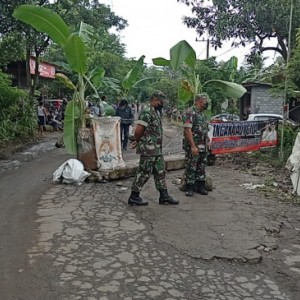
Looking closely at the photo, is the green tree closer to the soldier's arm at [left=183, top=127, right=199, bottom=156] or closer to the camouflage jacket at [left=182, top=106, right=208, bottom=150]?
the camouflage jacket at [left=182, top=106, right=208, bottom=150]

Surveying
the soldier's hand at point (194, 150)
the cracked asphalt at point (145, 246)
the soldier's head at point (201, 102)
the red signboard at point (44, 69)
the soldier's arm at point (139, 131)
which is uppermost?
the red signboard at point (44, 69)

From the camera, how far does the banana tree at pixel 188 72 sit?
757cm

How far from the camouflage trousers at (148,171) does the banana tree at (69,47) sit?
237 centimetres

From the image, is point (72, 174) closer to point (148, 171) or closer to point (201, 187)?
point (148, 171)

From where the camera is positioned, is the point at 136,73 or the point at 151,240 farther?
the point at 136,73

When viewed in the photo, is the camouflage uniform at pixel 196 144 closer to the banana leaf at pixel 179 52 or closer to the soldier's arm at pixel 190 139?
the soldier's arm at pixel 190 139

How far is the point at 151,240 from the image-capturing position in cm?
500

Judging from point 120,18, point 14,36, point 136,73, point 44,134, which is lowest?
point 44,134

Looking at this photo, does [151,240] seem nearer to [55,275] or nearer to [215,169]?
[55,275]

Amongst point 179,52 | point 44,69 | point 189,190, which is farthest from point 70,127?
point 44,69

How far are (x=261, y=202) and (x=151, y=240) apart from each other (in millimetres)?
2703

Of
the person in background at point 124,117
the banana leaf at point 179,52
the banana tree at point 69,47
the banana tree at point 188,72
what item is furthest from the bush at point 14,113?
the banana leaf at point 179,52

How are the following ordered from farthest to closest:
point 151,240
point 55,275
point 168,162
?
point 168,162
point 151,240
point 55,275

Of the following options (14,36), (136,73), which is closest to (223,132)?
(136,73)
